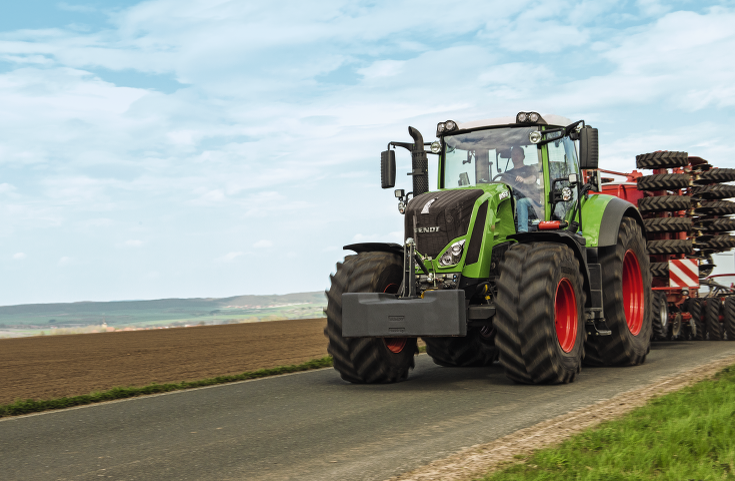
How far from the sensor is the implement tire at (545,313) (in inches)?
337

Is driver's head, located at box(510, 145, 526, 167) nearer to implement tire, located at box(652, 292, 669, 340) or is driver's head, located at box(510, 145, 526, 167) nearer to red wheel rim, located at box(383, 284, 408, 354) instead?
red wheel rim, located at box(383, 284, 408, 354)

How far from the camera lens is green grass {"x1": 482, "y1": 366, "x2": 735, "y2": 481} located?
474 centimetres

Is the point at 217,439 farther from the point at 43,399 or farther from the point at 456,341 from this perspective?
the point at 456,341

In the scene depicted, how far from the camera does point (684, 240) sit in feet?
47.3

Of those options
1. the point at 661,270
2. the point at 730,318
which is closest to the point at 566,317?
the point at 661,270

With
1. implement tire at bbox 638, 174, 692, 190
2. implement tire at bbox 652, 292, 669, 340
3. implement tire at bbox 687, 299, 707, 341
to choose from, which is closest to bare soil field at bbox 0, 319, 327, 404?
implement tire at bbox 652, 292, 669, 340

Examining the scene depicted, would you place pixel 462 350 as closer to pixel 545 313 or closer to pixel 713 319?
pixel 545 313

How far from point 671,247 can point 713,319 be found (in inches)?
72.5

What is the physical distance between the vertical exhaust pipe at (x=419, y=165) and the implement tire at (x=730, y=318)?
7.50m

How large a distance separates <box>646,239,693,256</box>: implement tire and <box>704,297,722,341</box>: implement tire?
139 cm

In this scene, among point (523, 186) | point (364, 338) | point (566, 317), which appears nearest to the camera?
point (364, 338)

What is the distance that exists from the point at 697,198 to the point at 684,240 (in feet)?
4.85

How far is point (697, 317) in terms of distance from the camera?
15.0 m

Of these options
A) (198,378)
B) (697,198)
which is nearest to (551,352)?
(198,378)
